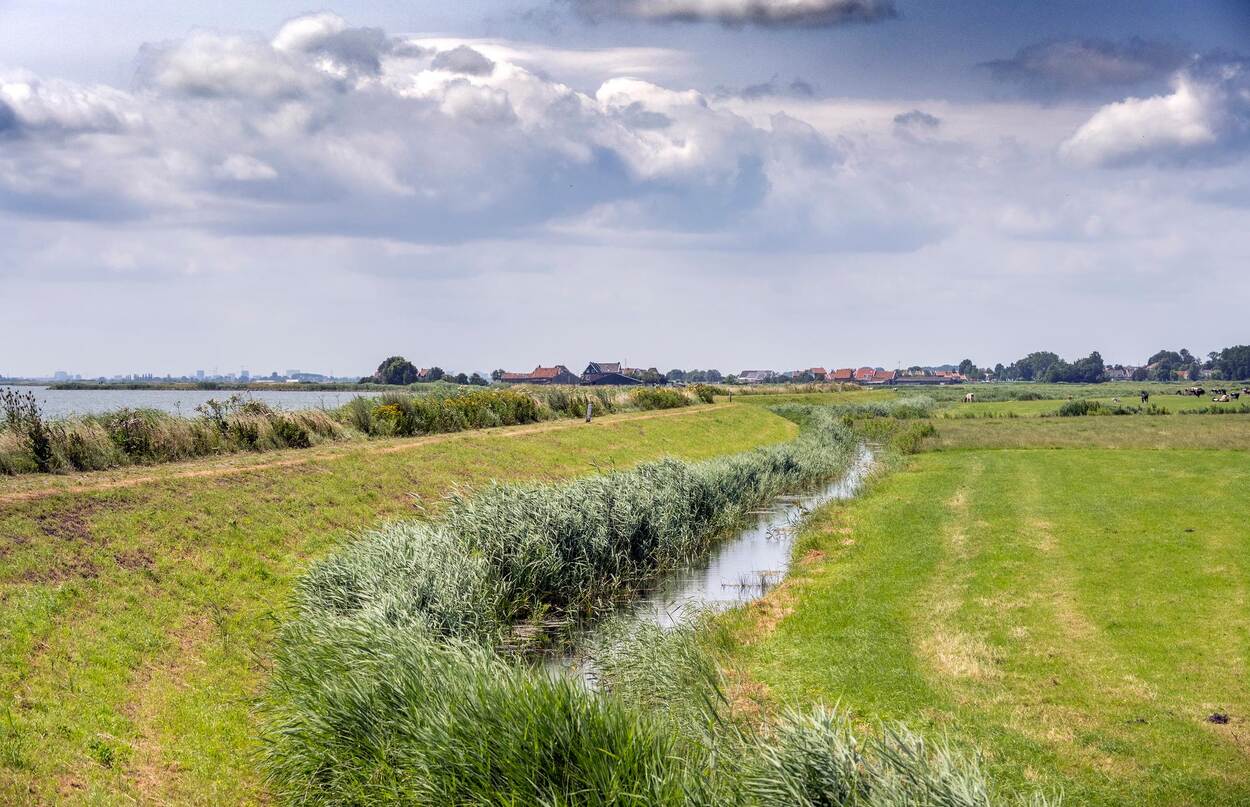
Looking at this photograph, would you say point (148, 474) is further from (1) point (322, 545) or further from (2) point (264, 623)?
(2) point (264, 623)

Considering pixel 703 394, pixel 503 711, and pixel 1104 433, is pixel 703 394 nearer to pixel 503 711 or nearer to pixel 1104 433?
pixel 1104 433

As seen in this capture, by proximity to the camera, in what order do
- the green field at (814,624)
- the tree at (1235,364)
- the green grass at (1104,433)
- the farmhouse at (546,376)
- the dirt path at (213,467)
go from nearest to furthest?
1. the green field at (814,624)
2. the dirt path at (213,467)
3. the green grass at (1104,433)
4. the farmhouse at (546,376)
5. the tree at (1235,364)

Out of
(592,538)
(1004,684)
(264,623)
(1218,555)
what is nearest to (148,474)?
(264,623)

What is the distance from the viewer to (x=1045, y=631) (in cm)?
1266

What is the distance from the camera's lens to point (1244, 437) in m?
38.3

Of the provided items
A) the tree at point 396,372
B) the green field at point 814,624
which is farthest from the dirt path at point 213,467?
the tree at point 396,372

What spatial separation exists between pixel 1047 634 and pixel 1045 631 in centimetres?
15

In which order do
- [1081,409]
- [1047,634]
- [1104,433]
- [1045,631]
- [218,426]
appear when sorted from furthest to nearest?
[1081,409]
[1104,433]
[218,426]
[1045,631]
[1047,634]

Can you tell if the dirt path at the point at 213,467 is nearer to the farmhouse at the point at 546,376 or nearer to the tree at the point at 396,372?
the tree at the point at 396,372

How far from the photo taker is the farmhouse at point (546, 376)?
11900cm

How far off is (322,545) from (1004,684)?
1078 cm

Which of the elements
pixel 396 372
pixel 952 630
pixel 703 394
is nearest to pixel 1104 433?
pixel 703 394

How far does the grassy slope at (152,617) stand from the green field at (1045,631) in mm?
6021

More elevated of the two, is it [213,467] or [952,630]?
[213,467]
